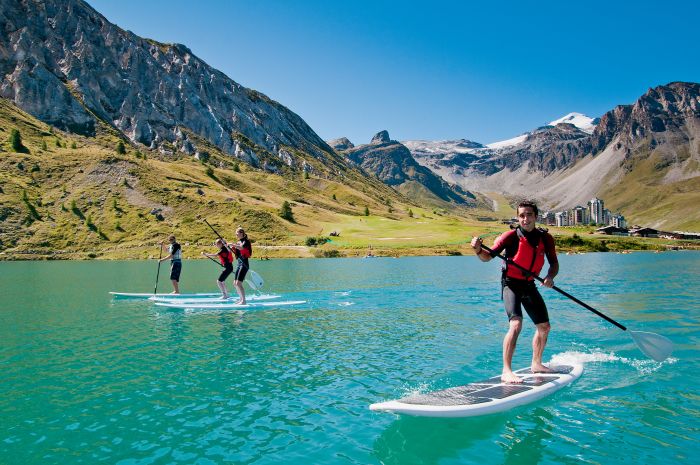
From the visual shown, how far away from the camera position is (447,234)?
16888cm

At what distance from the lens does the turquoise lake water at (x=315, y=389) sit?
1007 cm

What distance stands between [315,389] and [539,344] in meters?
6.86

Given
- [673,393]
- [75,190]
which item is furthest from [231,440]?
[75,190]

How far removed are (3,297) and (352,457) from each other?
41.5 metres

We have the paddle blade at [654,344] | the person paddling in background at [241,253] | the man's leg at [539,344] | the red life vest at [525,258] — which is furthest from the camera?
the person paddling in background at [241,253]

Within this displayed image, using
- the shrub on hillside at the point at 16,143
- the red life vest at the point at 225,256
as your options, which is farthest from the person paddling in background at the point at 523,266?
the shrub on hillside at the point at 16,143

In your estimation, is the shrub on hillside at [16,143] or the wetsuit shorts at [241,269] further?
the shrub on hillside at [16,143]

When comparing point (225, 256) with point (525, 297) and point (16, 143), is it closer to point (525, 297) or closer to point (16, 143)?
point (525, 297)

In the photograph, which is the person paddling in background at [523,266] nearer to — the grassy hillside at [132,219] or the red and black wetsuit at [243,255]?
the red and black wetsuit at [243,255]

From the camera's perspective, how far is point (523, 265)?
13.4 m

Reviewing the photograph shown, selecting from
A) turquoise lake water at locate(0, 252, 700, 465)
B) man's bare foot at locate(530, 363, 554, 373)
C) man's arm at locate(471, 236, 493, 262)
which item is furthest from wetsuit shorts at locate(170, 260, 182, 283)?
man's bare foot at locate(530, 363, 554, 373)

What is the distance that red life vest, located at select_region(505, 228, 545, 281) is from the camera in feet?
43.8

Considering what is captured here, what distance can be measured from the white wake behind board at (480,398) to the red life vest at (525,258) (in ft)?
9.73

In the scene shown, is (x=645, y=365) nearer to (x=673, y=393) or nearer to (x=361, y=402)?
(x=673, y=393)
